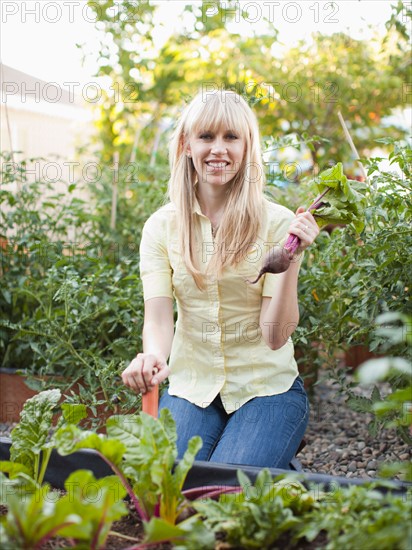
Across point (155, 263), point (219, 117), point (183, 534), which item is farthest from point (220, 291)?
point (183, 534)

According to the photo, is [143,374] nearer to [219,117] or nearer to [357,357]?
[219,117]

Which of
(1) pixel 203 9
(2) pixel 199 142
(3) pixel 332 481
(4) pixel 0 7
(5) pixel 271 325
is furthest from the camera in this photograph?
(1) pixel 203 9

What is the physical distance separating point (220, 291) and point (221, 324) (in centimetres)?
10

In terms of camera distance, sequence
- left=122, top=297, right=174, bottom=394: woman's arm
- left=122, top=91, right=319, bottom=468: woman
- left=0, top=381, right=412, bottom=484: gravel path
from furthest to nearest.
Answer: left=0, top=381, right=412, bottom=484: gravel path < left=122, top=91, right=319, bottom=468: woman < left=122, top=297, right=174, bottom=394: woman's arm

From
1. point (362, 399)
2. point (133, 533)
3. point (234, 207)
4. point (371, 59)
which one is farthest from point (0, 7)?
point (371, 59)

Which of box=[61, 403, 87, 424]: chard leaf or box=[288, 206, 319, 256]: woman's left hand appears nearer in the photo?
box=[61, 403, 87, 424]: chard leaf

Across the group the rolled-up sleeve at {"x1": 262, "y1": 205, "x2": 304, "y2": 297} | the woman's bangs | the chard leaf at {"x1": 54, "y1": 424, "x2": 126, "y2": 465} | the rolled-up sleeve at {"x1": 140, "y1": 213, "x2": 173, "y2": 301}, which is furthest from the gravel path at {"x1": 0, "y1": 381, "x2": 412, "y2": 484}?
the chard leaf at {"x1": 54, "y1": 424, "x2": 126, "y2": 465}

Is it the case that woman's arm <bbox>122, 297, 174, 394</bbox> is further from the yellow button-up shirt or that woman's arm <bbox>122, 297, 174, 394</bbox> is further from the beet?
the beet

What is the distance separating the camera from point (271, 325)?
1.84 meters

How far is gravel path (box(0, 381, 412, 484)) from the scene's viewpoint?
2.40 m

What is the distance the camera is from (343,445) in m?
2.65

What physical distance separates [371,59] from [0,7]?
375 centimetres

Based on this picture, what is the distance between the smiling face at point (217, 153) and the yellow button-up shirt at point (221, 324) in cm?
Result: 13

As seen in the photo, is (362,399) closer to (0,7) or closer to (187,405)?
(187,405)
